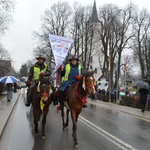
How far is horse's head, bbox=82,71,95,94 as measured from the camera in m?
7.89

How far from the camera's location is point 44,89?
894 centimetres

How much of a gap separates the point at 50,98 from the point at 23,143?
1.69 meters

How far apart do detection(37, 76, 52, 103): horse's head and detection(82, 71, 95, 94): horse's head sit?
Result: 4.57 feet

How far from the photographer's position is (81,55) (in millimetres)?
53156

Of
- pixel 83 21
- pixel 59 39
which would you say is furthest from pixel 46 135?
pixel 83 21

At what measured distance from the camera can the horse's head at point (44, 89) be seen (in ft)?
29.1

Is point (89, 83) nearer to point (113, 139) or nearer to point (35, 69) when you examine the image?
point (113, 139)

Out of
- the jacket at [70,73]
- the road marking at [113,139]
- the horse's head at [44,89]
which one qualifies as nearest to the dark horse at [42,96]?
the horse's head at [44,89]

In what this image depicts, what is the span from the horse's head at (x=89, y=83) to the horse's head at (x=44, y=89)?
4.57 feet

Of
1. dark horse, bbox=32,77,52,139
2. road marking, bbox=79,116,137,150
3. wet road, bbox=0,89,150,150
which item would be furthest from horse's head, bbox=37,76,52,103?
road marking, bbox=79,116,137,150

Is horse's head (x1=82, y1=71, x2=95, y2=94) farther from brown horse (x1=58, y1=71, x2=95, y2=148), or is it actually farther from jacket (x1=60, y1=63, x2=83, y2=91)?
jacket (x1=60, y1=63, x2=83, y2=91)

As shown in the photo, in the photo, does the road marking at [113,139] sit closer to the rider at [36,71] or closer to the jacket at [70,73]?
the jacket at [70,73]

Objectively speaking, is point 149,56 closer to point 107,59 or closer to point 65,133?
point 107,59

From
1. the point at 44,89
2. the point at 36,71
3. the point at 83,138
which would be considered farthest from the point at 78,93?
the point at 36,71
